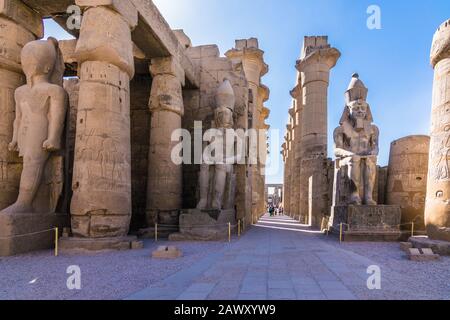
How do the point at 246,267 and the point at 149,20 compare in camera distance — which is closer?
the point at 246,267

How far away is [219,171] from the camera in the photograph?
9.26 metres

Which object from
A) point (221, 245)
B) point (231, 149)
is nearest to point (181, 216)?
point (221, 245)

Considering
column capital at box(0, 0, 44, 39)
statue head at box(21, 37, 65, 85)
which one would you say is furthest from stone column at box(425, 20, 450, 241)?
column capital at box(0, 0, 44, 39)

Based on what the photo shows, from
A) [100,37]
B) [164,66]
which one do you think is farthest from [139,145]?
[100,37]

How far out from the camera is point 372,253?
644 centimetres

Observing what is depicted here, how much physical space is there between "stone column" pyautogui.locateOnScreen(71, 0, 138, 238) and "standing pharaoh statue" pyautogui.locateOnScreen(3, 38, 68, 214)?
67cm

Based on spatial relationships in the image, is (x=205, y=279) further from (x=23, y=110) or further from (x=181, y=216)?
(x=23, y=110)

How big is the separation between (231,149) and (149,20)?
13.9 feet

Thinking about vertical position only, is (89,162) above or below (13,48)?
below

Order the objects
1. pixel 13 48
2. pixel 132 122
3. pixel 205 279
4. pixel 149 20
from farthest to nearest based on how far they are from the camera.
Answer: pixel 132 122, pixel 149 20, pixel 13 48, pixel 205 279

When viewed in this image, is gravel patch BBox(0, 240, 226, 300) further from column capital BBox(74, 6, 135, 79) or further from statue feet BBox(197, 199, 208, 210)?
column capital BBox(74, 6, 135, 79)

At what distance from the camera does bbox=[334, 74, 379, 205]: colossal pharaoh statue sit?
8859 millimetres

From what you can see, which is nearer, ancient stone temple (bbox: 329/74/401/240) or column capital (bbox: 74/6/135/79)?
column capital (bbox: 74/6/135/79)
